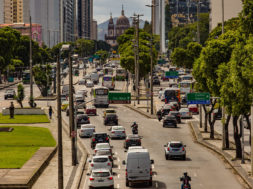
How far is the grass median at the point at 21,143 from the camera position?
167 ft

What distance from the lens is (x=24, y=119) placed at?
87.4 meters

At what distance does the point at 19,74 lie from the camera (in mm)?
186750

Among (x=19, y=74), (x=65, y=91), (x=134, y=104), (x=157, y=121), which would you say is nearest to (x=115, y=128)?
(x=157, y=121)

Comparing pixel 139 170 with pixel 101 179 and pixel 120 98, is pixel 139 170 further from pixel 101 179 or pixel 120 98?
pixel 120 98

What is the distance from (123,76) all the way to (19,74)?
105 ft

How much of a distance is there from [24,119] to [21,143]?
988 inches

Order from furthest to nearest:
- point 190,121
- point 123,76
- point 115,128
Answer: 1. point 123,76
2. point 190,121
3. point 115,128

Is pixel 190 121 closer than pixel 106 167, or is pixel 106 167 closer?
pixel 106 167

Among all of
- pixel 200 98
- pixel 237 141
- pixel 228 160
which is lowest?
pixel 228 160

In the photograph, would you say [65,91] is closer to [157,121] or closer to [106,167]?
[157,121]

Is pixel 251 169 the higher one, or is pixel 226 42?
pixel 226 42

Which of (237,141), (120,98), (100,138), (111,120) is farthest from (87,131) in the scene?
(237,141)

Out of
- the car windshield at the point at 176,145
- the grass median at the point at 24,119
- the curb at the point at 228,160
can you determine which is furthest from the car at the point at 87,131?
the car windshield at the point at 176,145

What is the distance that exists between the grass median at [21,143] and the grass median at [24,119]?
8.74 m
